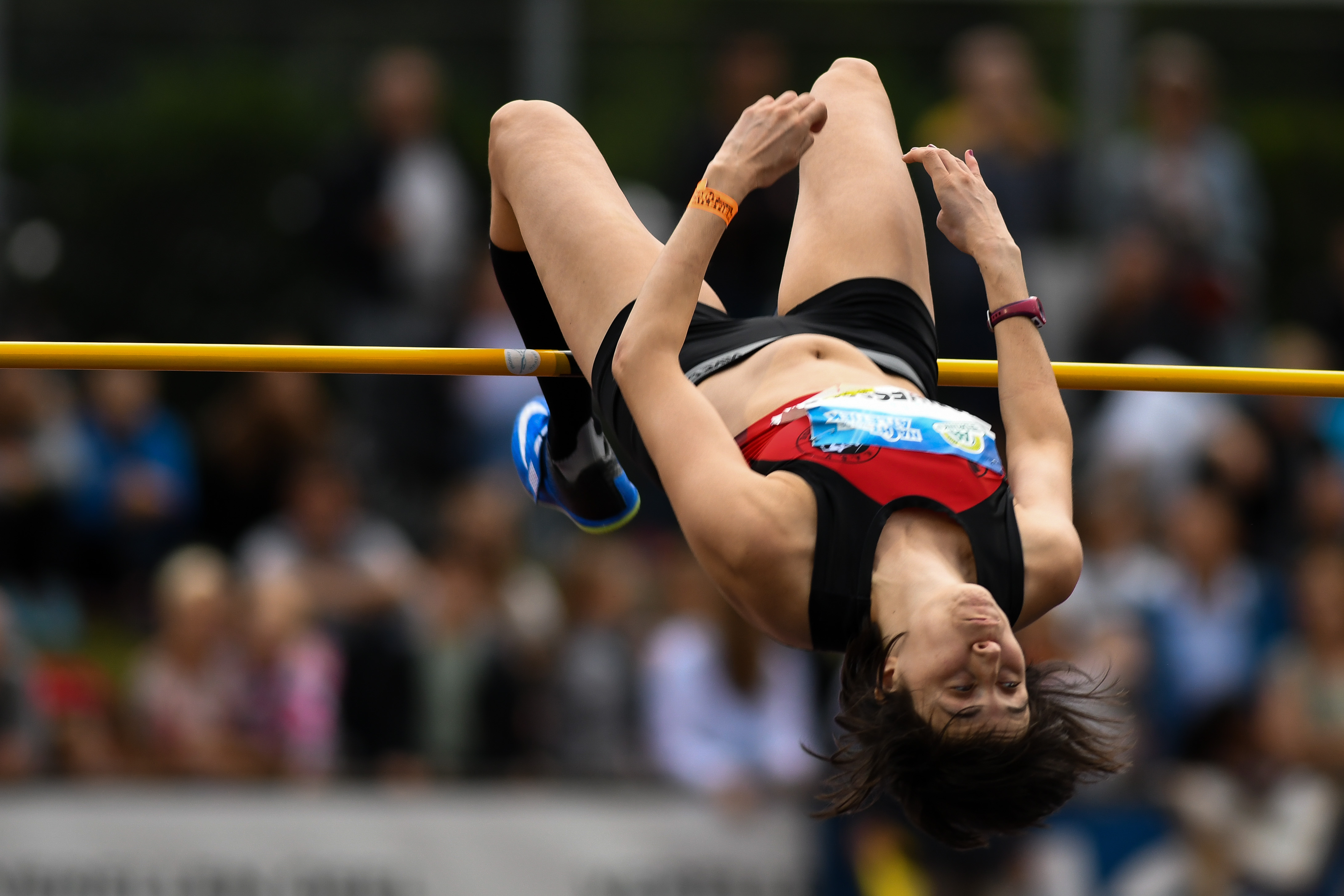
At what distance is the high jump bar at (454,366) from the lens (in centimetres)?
449

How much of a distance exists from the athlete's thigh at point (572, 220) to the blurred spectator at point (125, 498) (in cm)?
372

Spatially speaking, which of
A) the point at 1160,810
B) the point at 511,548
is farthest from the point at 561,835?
the point at 1160,810

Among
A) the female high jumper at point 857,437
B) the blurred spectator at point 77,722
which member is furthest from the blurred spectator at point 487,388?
the female high jumper at point 857,437

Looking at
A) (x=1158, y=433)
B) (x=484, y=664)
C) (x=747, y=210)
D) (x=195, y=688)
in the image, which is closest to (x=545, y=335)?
(x=484, y=664)

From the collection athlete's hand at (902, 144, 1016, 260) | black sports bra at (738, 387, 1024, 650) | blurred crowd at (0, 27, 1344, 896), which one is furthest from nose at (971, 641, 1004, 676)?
blurred crowd at (0, 27, 1344, 896)

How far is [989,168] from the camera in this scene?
787 centimetres

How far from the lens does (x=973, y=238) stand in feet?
14.2

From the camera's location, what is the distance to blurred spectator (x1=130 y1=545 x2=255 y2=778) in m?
6.89

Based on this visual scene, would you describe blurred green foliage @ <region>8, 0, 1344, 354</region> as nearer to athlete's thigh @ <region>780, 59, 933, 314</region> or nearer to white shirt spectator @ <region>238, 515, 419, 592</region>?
white shirt spectator @ <region>238, 515, 419, 592</region>

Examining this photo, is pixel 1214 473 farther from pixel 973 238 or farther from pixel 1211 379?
pixel 973 238

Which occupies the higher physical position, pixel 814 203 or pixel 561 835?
pixel 814 203

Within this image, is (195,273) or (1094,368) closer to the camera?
(1094,368)

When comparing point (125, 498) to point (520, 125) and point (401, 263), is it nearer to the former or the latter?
point (401, 263)

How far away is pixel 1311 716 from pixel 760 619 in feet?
12.5
